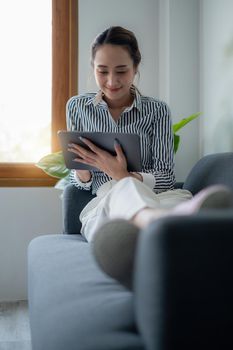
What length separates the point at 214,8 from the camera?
7.56 ft

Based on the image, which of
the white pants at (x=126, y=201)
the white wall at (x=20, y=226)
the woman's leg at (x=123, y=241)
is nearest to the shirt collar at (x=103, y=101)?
the white pants at (x=126, y=201)

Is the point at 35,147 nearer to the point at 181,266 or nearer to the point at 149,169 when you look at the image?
the point at 149,169

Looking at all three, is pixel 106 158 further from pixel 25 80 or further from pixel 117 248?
pixel 25 80

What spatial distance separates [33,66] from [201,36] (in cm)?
92

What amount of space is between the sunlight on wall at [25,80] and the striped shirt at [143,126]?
78cm

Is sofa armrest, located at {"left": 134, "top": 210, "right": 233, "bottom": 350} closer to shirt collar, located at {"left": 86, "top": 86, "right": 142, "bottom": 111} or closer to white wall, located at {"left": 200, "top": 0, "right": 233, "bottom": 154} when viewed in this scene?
shirt collar, located at {"left": 86, "top": 86, "right": 142, "bottom": 111}

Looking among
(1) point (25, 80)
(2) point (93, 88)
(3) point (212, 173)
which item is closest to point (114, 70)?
(3) point (212, 173)

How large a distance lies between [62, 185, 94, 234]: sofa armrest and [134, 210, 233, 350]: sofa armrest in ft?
4.22

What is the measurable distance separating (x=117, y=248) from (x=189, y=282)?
208mm

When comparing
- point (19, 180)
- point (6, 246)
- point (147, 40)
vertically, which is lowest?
point (6, 246)

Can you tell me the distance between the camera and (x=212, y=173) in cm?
175

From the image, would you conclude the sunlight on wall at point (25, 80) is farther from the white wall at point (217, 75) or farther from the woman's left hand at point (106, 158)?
the woman's left hand at point (106, 158)

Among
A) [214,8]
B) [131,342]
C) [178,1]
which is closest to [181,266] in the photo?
[131,342]

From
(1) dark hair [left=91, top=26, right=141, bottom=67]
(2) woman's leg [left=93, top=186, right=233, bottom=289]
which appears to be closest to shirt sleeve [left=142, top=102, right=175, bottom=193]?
(1) dark hair [left=91, top=26, right=141, bottom=67]
